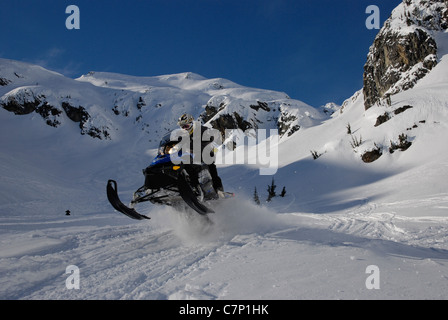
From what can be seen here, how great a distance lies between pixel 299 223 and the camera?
20.1 ft

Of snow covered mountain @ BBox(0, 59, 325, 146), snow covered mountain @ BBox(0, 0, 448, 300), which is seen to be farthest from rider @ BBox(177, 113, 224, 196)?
snow covered mountain @ BBox(0, 59, 325, 146)

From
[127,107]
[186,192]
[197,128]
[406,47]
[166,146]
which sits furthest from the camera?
[127,107]

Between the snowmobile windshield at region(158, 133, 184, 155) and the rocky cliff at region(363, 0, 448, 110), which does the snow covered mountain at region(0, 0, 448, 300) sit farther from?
the snowmobile windshield at region(158, 133, 184, 155)

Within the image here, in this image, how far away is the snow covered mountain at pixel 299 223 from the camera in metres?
2.70

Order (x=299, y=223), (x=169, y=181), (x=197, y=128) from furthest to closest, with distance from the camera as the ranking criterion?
(x=299, y=223) → (x=197, y=128) → (x=169, y=181)

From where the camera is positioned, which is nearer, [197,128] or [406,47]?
[197,128]

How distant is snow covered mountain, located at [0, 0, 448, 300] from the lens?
270cm

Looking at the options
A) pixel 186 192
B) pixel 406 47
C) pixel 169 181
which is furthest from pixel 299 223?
pixel 406 47

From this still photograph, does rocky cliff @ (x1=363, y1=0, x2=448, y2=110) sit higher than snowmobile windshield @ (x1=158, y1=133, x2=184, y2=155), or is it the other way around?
rocky cliff @ (x1=363, y1=0, x2=448, y2=110)

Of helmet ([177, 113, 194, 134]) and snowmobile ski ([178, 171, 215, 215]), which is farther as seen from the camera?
helmet ([177, 113, 194, 134])

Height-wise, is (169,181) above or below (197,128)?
below

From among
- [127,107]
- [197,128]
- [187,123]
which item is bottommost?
[197,128]

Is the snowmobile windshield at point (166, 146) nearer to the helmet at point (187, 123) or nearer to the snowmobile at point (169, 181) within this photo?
the snowmobile at point (169, 181)

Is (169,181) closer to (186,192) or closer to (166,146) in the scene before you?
(186,192)
